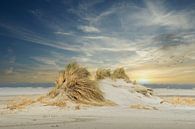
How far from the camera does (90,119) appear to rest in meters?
9.29

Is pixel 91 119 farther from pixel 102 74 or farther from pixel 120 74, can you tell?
pixel 120 74

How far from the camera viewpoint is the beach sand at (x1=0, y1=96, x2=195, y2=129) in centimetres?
813

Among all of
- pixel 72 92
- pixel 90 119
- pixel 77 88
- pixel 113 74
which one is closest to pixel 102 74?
pixel 113 74

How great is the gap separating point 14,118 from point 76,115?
66.7 inches

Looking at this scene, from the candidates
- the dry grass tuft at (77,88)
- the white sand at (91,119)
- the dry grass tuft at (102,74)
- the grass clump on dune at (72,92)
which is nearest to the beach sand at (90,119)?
the white sand at (91,119)

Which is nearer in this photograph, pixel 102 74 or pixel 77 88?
pixel 77 88

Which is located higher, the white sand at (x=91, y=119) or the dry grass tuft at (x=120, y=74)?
the dry grass tuft at (x=120, y=74)

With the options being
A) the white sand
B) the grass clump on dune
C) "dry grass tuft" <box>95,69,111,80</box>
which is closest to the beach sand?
the white sand

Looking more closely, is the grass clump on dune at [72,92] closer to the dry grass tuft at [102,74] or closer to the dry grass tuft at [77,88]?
the dry grass tuft at [77,88]

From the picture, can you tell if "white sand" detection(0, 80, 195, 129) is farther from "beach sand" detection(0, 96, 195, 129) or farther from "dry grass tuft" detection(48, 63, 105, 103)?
"dry grass tuft" detection(48, 63, 105, 103)

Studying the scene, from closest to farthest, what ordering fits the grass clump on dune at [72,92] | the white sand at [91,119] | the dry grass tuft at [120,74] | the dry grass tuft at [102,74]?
the white sand at [91,119], the grass clump on dune at [72,92], the dry grass tuft at [102,74], the dry grass tuft at [120,74]

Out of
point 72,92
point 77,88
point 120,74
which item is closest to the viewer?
point 72,92

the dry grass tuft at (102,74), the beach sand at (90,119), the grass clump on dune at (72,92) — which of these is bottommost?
the beach sand at (90,119)

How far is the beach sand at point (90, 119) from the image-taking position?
8133 mm
